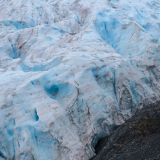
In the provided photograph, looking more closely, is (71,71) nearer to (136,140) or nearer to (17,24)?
(136,140)

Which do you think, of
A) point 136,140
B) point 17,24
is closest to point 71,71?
point 136,140

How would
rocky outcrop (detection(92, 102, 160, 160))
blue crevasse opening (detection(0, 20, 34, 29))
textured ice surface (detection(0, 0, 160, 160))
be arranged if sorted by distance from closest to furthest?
rocky outcrop (detection(92, 102, 160, 160)) < textured ice surface (detection(0, 0, 160, 160)) < blue crevasse opening (detection(0, 20, 34, 29))

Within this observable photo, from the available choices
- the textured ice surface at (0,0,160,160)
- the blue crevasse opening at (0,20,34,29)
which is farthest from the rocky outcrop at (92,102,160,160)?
the blue crevasse opening at (0,20,34,29)

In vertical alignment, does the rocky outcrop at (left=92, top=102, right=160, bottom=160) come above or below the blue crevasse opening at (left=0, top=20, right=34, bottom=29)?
above

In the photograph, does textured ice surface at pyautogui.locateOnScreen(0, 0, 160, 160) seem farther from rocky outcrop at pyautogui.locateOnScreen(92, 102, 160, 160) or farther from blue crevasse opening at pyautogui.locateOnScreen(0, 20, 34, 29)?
rocky outcrop at pyautogui.locateOnScreen(92, 102, 160, 160)

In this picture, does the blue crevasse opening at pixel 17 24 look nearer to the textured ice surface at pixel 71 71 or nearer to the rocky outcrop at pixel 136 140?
the textured ice surface at pixel 71 71

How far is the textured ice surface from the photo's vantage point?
8.41m

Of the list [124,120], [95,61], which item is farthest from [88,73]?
[124,120]

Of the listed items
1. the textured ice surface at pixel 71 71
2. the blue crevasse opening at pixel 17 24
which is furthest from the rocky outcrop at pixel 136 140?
the blue crevasse opening at pixel 17 24

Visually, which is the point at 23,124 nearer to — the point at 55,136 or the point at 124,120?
the point at 55,136

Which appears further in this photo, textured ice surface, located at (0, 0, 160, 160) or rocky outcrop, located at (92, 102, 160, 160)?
textured ice surface, located at (0, 0, 160, 160)

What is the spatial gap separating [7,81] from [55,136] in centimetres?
178

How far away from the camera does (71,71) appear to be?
944cm

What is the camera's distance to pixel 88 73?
31.0 feet
